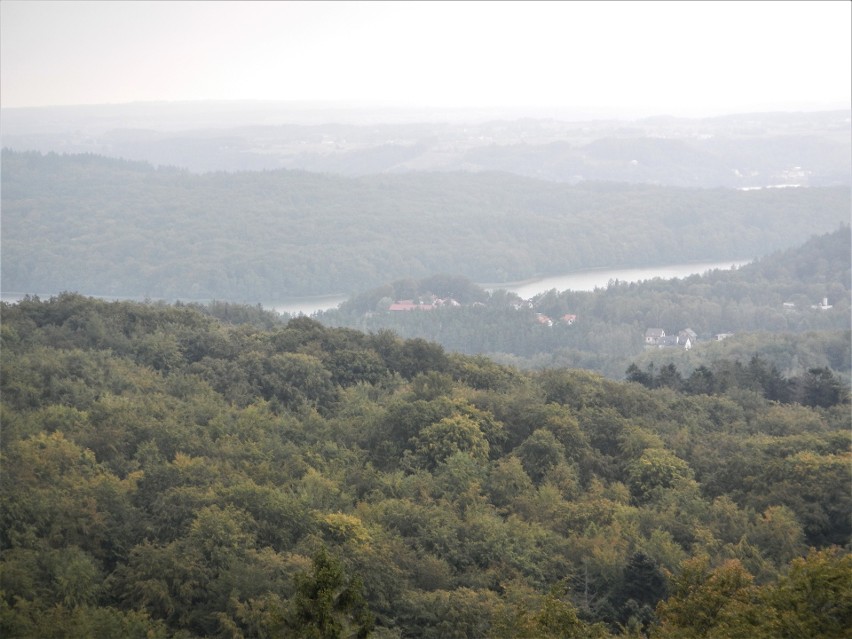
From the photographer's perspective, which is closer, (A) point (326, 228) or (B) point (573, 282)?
(B) point (573, 282)

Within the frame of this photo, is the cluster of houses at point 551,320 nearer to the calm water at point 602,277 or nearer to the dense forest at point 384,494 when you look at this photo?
the calm water at point 602,277

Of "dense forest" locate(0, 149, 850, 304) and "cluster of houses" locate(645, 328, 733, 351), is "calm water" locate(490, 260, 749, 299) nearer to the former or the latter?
"dense forest" locate(0, 149, 850, 304)

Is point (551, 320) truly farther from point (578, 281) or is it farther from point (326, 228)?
point (326, 228)

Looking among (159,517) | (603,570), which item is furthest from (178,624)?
(603,570)

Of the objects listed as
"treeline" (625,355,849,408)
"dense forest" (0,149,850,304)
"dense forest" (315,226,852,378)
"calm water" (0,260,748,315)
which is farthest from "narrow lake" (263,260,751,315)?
"treeline" (625,355,849,408)

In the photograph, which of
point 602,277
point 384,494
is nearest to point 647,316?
point 602,277
